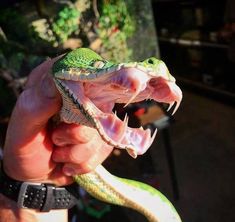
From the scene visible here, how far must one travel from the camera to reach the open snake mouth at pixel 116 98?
0.92 meters

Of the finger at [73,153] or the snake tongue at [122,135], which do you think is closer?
the snake tongue at [122,135]

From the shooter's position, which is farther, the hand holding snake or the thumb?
the thumb

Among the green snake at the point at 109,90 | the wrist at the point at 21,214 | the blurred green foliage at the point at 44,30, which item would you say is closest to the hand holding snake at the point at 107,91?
the green snake at the point at 109,90

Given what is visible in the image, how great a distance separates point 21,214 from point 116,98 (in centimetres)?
46

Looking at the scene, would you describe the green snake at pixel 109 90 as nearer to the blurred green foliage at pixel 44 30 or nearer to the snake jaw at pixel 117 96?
the snake jaw at pixel 117 96

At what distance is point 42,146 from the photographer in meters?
1.19

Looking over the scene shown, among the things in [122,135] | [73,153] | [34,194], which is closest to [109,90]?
[122,135]

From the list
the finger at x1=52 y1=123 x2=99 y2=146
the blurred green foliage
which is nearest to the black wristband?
the finger at x1=52 y1=123 x2=99 y2=146

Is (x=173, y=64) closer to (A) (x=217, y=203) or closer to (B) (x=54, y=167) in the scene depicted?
(A) (x=217, y=203)

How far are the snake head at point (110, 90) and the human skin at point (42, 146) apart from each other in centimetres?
5

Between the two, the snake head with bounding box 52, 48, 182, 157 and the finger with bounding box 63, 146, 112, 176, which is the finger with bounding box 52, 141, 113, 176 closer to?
the finger with bounding box 63, 146, 112, 176

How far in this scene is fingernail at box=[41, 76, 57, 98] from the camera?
106 cm

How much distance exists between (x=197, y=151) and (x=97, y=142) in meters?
2.62

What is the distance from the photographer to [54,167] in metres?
1.28
